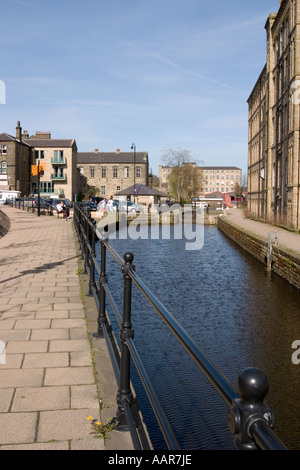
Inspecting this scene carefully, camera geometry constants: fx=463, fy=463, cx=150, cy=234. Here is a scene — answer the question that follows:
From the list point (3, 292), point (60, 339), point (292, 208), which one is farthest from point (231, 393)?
point (292, 208)

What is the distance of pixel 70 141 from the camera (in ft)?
229

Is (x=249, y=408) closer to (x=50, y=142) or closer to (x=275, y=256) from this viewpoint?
(x=275, y=256)

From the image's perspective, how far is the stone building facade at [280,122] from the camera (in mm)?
24344

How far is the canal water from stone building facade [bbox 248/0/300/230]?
8.23 metres

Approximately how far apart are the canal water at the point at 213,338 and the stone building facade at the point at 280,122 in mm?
8232

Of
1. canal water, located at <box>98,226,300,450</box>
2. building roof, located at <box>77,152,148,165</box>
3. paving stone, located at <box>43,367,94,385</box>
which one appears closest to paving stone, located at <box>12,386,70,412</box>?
paving stone, located at <box>43,367,94,385</box>

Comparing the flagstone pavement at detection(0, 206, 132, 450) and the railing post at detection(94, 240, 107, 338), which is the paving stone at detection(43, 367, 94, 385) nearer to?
the flagstone pavement at detection(0, 206, 132, 450)

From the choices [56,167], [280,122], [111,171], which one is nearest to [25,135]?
[56,167]

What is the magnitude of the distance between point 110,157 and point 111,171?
10.2 ft

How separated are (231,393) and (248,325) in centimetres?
944

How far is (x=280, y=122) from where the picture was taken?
29891mm

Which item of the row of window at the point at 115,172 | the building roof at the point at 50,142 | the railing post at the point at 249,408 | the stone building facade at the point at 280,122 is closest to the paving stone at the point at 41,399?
the railing post at the point at 249,408

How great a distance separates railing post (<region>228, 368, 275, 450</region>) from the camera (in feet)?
3.95
